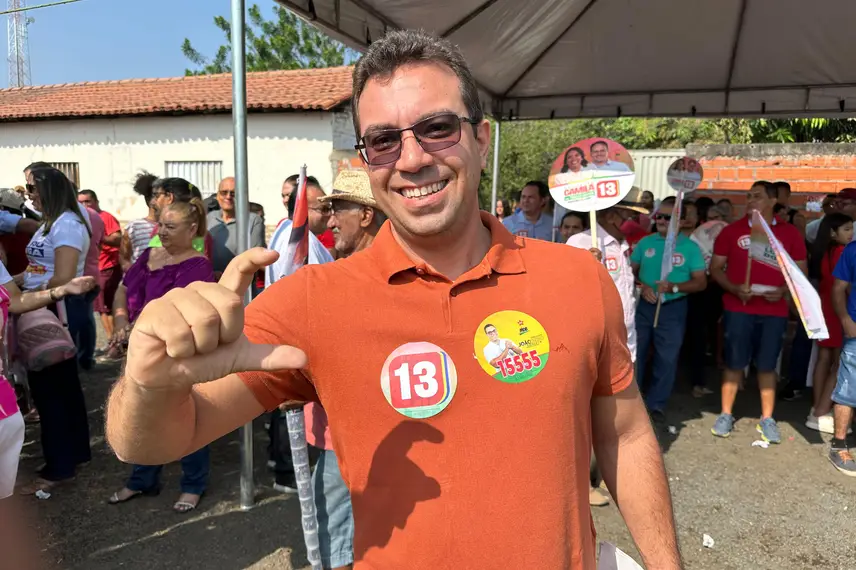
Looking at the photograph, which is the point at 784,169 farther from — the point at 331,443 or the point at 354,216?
the point at 331,443

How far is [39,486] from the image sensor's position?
155 inches

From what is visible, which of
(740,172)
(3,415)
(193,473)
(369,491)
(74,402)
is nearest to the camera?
(369,491)

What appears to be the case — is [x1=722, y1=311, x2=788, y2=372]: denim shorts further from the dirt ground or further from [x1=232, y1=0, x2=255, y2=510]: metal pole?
[x1=232, y1=0, x2=255, y2=510]: metal pole

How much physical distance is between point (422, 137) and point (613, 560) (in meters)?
1.06

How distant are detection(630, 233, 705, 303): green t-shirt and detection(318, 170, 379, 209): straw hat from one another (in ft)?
10.2

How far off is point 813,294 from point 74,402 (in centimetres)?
519

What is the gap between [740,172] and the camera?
951 cm

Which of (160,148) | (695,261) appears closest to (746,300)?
(695,261)

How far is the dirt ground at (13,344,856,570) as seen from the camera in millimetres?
3297

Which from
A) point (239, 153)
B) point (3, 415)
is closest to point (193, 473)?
point (3, 415)

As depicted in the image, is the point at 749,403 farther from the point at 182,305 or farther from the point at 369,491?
the point at 182,305

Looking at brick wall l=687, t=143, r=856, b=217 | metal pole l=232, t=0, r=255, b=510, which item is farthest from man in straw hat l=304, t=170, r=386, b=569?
brick wall l=687, t=143, r=856, b=217

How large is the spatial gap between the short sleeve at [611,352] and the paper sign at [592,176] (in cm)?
295

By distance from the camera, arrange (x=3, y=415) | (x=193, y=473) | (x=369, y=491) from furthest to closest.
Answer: (x=193, y=473)
(x=3, y=415)
(x=369, y=491)
